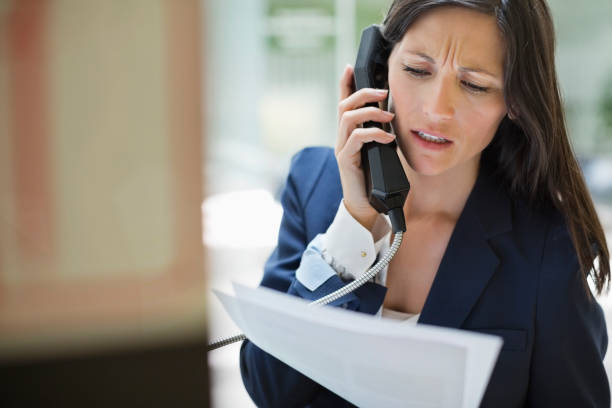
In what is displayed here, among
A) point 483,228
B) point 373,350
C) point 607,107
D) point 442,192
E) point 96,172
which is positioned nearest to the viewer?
point 96,172

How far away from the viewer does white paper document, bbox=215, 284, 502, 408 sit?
431 mm

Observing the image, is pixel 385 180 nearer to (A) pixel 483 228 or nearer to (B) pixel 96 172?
(A) pixel 483 228

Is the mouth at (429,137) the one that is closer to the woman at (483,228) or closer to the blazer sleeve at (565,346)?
the woman at (483,228)

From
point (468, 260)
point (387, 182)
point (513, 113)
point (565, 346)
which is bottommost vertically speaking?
point (565, 346)

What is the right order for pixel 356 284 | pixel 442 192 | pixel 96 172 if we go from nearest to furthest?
pixel 96 172 → pixel 356 284 → pixel 442 192

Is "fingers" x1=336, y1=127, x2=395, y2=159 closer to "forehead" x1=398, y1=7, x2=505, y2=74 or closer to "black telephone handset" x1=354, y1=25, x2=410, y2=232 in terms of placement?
"black telephone handset" x1=354, y1=25, x2=410, y2=232

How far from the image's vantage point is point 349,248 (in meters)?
0.81

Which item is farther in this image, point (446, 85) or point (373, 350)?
point (446, 85)

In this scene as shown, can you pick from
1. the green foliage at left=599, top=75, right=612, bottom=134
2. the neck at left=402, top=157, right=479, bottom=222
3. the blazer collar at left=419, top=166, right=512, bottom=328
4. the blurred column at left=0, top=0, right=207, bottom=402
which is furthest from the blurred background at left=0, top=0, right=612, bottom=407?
the green foliage at left=599, top=75, right=612, bottom=134

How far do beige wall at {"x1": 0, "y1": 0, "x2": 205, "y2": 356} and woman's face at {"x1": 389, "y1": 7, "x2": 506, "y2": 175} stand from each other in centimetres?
58

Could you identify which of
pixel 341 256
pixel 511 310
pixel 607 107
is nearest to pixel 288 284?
pixel 341 256

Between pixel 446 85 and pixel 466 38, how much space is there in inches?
2.6

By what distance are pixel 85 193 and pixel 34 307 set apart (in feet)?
0.20

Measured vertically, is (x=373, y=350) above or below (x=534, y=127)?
below
